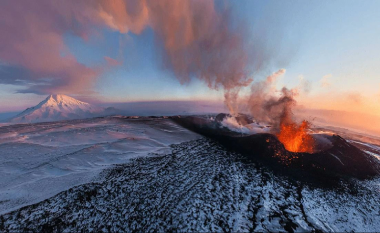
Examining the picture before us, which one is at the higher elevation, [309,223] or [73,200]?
[73,200]

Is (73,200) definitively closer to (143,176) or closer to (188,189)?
(143,176)

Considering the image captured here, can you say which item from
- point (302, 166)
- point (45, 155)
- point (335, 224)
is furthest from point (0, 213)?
point (302, 166)

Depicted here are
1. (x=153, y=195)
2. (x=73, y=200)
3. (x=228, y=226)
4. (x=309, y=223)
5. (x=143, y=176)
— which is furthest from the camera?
(x=143, y=176)

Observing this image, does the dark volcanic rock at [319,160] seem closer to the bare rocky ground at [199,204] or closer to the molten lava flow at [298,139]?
the bare rocky ground at [199,204]

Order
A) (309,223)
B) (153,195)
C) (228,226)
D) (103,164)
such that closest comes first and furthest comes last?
1. (228,226)
2. (309,223)
3. (153,195)
4. (103,164)

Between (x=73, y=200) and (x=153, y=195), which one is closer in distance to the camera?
(x=73, y=200)

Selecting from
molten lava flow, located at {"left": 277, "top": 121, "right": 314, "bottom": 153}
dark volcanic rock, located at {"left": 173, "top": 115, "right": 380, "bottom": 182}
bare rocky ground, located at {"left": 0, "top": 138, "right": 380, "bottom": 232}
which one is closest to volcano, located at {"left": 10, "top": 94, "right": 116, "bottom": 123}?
bare rocky ground, located at {"left": 0, "top": 138, "right": 380, "bottom": 232}
